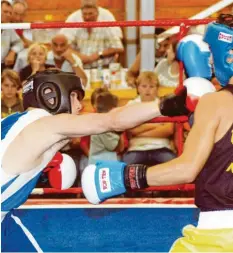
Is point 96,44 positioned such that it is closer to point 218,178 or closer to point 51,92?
point 51,92

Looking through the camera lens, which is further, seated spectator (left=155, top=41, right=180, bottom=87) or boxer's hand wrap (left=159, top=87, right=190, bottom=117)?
seated spectator (left=155, top=41, right=180, bottom=87)

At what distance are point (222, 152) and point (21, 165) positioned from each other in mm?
809

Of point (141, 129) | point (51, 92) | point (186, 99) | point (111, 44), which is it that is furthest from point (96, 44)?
point (186, 99)

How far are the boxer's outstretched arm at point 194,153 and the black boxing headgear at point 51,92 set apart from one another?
737 millimetres

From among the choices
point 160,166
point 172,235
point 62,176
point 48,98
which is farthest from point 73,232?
point 160,166

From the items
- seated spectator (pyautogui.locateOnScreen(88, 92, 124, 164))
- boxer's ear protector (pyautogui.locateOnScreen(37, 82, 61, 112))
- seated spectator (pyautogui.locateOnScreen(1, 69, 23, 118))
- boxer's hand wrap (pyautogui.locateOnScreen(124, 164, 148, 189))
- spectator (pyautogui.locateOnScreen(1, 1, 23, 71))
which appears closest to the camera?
boxer's hand wrap (pyautogui.locateOnScreen(124, 164, 148, 189))

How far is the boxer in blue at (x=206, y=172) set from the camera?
1.95m

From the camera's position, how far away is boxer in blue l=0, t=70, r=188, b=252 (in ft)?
7.47

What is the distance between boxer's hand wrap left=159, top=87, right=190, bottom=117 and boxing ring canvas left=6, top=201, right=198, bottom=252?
4.57 ft

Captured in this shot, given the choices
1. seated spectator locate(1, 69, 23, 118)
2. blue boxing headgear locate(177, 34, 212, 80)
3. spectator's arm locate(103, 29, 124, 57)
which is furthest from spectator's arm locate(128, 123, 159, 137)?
spectator's arm locate(103, 29, 124, 57)

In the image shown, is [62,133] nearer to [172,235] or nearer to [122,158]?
[172,235]

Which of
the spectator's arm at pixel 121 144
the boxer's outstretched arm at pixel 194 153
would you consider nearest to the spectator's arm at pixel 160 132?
the spectator's arm at pixel 121 144

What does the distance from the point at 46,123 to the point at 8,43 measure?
9.71 ft

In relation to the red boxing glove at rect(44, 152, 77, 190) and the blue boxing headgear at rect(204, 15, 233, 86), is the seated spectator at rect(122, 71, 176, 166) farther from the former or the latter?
the blue boxing headgear at rect(204, 15, 233, 86)
